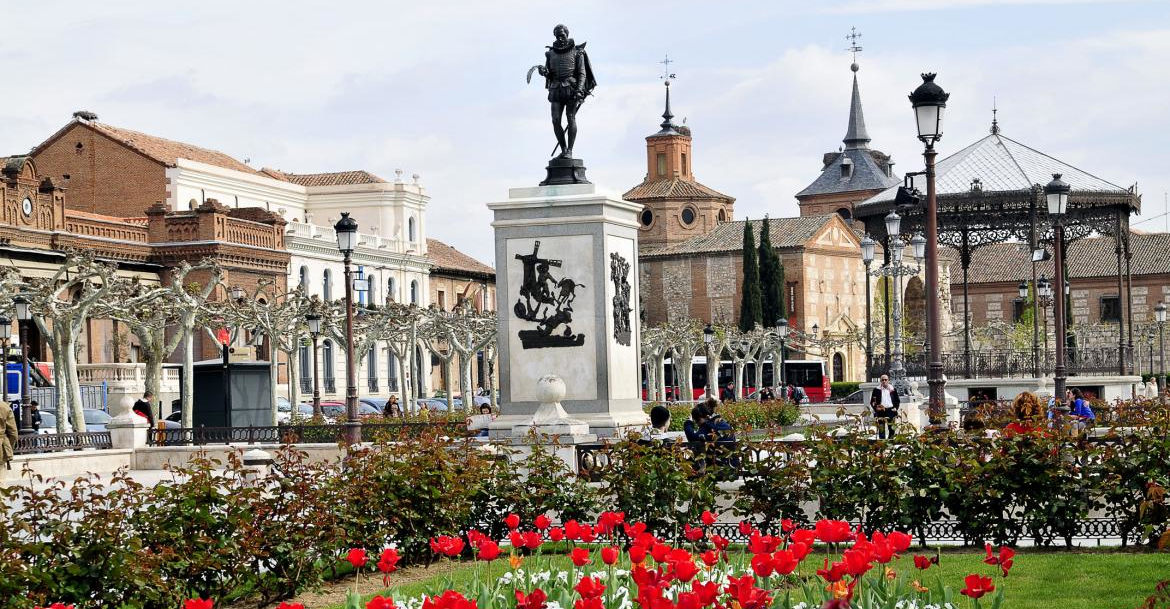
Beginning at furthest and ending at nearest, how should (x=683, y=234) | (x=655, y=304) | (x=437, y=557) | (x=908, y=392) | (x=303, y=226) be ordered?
(x=683, y=234) → (x=655, y=304) → (x=303, y=226) → (x=908, y=392) → (x=437, y=557)

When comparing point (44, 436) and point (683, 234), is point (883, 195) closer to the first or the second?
point (44, 436)

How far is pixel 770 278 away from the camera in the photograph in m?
94.4

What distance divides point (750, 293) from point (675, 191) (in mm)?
30242

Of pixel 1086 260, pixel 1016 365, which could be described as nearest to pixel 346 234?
pixel 1016 365

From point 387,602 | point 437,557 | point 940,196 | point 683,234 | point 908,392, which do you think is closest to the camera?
point 387,602

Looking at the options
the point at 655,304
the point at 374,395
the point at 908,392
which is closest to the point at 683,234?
the point at 655,304

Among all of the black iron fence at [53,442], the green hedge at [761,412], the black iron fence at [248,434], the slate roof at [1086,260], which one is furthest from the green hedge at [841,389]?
the black iron fence at [53,442]

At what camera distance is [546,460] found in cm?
1247

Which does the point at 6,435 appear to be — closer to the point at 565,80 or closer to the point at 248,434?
the point at 565,80

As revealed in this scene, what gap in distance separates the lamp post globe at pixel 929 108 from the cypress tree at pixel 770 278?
249ft

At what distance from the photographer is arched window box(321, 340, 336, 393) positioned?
214ft

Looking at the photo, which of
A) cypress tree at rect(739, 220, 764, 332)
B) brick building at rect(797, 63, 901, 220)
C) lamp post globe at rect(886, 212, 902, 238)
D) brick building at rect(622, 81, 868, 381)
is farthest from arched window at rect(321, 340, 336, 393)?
brick building at rect(797, 63, 901, 220)

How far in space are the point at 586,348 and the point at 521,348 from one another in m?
0.70

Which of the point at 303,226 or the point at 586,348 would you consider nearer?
the point at 586,348
